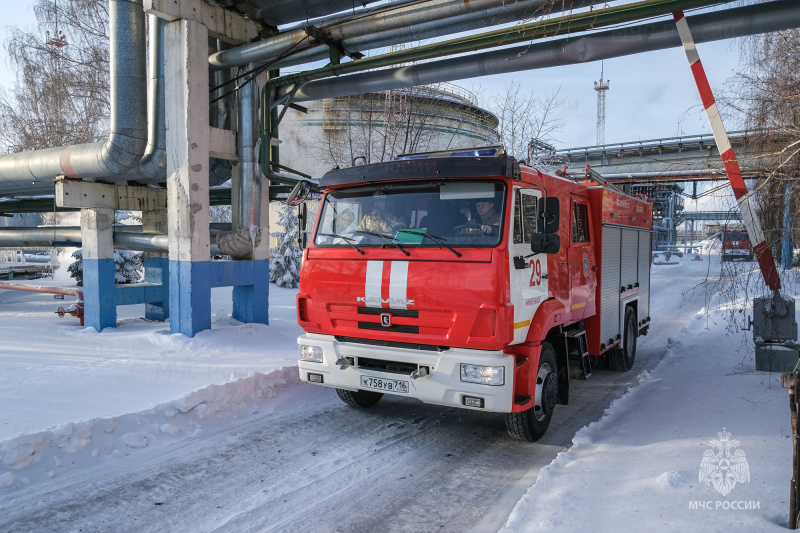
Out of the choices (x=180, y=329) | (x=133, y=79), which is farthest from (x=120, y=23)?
(x=180, y=329)

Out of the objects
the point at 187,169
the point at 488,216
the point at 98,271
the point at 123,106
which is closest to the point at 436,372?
the point at 488,216

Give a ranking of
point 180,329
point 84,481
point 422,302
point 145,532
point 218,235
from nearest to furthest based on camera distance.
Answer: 1. point 145,532
2. point 84,481
3. point 422,302
4. point 180,329
5. point 218,235

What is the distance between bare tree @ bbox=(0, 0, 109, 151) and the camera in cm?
A: 2005

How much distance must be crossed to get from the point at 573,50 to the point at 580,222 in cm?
273

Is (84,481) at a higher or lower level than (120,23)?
lower

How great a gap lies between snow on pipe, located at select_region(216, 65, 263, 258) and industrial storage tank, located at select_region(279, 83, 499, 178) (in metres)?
3.64

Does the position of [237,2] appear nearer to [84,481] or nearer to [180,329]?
[180,329]

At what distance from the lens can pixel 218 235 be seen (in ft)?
31.6

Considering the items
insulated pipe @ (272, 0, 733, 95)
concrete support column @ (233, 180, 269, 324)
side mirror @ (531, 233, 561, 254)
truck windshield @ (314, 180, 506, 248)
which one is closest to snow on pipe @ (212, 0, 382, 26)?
insulated pipe @ (272, 0, 733, 95)

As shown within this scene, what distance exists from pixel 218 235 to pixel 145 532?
21.4 feet

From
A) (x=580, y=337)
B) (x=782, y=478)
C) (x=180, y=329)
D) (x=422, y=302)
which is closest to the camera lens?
(x=782, y=478)

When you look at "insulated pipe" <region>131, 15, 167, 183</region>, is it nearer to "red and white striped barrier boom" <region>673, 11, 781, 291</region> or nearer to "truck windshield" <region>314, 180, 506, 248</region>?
"truck windshield" <region>314, 180, 506, 248</region>

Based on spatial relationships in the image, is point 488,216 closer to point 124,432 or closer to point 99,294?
point 124,432

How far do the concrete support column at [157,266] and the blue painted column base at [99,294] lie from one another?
1074mm
